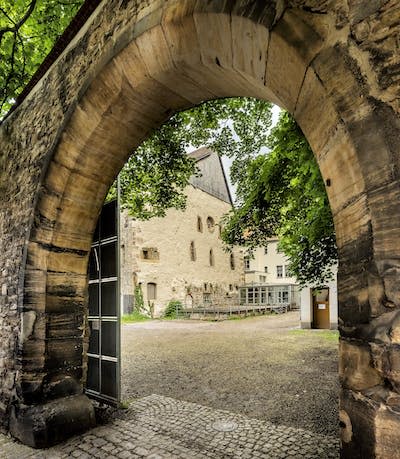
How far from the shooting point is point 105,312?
4148 mm

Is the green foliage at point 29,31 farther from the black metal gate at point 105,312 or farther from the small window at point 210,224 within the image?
the small window at point 210,224

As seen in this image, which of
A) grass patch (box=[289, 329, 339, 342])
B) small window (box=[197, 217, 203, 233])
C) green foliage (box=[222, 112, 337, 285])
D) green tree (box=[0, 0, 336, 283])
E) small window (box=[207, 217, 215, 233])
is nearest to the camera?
green foliage (box=[222, 112, 337, 285])

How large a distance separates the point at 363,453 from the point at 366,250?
0.81 metres

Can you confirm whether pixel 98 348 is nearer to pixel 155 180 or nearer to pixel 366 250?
pixel 366 250

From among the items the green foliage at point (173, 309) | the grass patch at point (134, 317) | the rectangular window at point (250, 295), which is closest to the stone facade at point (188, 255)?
the green foliage at point (173, 309)

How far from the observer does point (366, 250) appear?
1.37m

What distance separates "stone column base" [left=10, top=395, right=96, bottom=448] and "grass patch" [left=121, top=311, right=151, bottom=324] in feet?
42.9

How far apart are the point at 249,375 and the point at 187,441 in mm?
2897

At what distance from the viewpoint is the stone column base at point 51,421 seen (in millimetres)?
3048

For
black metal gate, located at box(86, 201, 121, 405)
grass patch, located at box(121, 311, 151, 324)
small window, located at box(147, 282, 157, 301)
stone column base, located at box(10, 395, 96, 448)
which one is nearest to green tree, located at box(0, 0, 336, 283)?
black metal gate, located at box(86, 201, 121, 405)

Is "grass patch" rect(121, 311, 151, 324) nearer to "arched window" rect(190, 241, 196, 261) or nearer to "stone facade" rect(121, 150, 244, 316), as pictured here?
"stone facade" rect(121, 150, 244, 316)

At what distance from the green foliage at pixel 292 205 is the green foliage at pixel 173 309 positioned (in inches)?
461

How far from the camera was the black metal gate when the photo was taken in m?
3.94

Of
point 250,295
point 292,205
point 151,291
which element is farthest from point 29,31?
point 250,295
